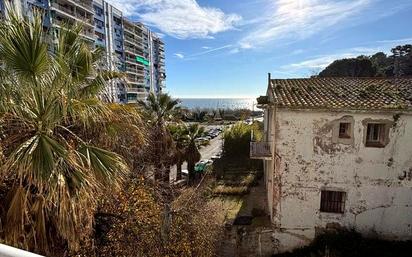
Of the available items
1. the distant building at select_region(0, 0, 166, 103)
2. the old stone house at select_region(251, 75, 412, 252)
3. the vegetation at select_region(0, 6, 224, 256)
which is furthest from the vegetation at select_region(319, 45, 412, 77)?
the vegetation at select_region(0, 6, 224, 256)

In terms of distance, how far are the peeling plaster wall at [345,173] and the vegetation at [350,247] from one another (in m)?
0.42

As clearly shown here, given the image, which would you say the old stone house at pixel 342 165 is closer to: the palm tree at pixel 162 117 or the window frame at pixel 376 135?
the window frame at pixel 376 135

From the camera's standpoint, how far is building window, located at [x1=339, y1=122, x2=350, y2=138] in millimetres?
12682

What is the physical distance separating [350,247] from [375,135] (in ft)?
16.6

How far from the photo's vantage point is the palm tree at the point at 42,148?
4.21m

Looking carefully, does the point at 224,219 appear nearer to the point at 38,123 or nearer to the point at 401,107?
the point at 401,107

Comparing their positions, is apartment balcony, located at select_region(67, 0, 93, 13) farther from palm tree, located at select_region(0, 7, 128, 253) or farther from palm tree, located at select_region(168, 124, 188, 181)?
palm tree, located at select_region(0, 7, 128, 253)

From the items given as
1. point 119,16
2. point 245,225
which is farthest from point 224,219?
point 119,16

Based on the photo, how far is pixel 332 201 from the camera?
527 inches

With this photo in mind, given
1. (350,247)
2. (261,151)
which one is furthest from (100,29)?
(350,247)

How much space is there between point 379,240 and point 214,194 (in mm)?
11165

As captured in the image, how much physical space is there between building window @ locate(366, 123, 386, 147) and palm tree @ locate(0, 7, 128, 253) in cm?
1151

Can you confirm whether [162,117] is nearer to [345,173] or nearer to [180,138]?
[180,138]

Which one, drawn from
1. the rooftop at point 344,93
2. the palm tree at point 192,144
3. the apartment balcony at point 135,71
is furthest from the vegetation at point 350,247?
the apartment balcony at point 135,71
